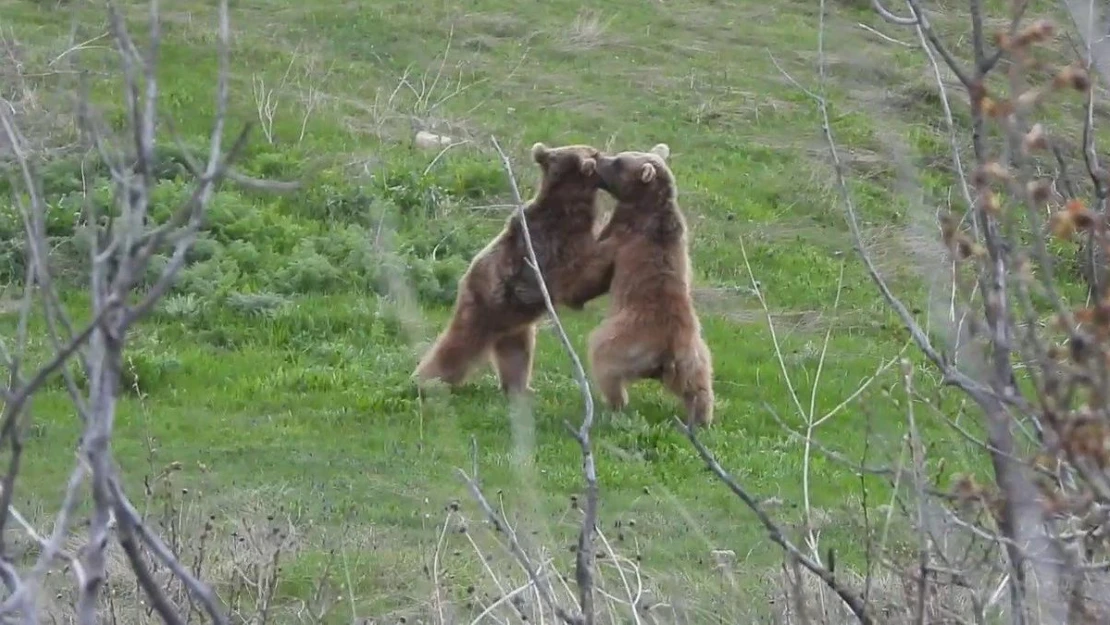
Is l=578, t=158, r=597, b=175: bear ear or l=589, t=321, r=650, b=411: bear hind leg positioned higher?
l=578, t=158, r=597, b=175: bear ear

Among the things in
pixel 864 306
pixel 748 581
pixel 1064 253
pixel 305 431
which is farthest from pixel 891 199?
pixel 748 581

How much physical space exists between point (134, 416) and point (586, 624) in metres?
6.33

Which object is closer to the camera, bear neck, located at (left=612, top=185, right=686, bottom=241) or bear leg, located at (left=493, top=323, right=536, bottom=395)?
bear neck, located at (left=612, top=185, right=686, bottom=241)

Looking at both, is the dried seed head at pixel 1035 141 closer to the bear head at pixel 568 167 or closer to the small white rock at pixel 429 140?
the bear head at pixel 568 167

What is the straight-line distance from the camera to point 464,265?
12.5 meters

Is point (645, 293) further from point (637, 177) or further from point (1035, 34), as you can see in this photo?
point (1035, 34)

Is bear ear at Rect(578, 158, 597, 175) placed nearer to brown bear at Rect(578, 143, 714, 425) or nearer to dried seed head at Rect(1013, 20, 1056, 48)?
brown bear at Rect(578, 143, 714, 425)

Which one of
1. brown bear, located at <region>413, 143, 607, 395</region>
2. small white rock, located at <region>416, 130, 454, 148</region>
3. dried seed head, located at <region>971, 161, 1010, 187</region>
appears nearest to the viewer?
dried seed head, located at <region>971, 161, 1010, 187</region>

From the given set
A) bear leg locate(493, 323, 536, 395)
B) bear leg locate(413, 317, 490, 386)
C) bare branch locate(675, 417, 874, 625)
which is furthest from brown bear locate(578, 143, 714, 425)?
bare branch locate(675, 417, 874, 625)

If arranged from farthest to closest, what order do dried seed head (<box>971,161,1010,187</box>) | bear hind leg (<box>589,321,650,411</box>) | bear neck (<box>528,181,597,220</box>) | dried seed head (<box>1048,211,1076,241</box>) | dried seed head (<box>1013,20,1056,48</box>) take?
bear neck (<box>528,181,597,220</box>) → bear hind leg (<box>589,321,650,411</box>) → dried seed head (<box>1013,20,1056,48</box>) → dried seed head (<box>971,161,1010,187</box>) → dried seed head (<box>1048,211,1076,241</box>)

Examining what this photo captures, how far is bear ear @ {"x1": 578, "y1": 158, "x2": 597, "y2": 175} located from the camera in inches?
383

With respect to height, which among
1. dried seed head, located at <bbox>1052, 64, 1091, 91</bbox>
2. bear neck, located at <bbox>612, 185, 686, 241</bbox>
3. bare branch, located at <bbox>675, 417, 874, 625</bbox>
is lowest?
bear neck, located at <bbox>612, 185, 686, 241</bbox>

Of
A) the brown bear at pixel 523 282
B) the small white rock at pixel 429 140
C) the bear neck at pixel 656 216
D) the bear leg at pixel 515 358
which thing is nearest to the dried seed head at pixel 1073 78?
the bear neck at pixel 656 216

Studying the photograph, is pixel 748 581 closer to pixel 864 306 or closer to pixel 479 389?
pixel 479 389
